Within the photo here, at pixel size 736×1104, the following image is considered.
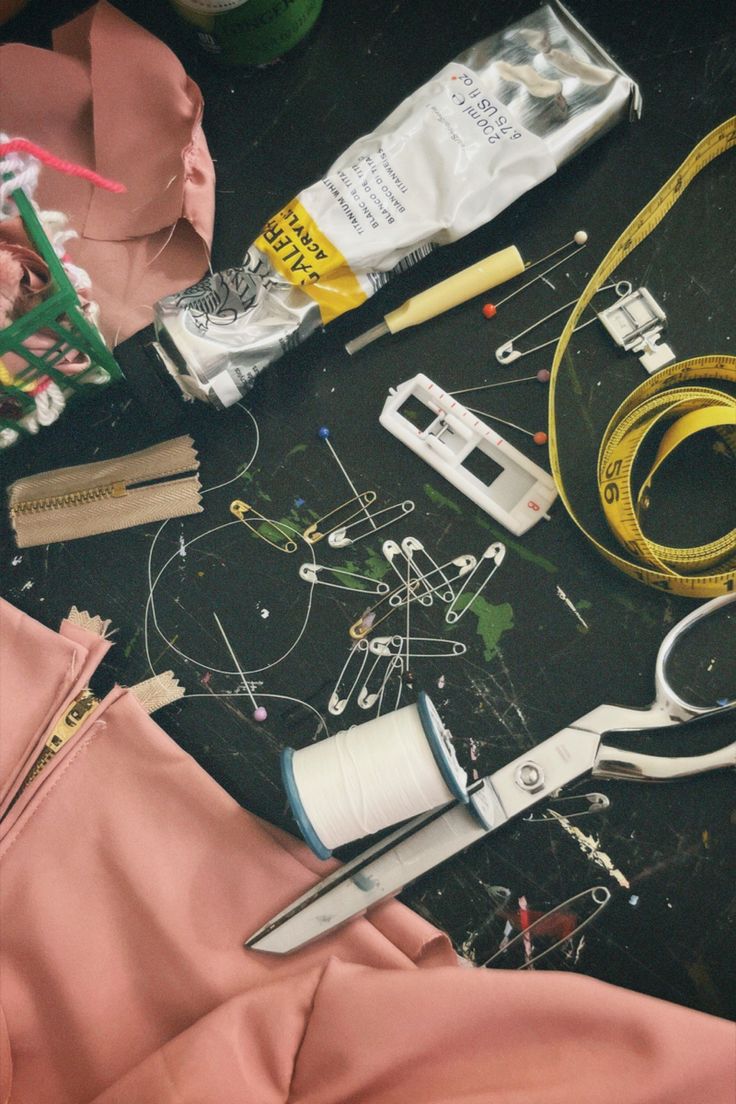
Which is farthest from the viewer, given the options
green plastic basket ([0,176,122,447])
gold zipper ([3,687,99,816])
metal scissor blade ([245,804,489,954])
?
gold zipper ([3,687,99,816])

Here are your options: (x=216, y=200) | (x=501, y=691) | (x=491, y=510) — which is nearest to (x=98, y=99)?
(x=216, y=200)

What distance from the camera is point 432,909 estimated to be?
1.41 metres

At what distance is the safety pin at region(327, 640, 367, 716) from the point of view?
1.47 m

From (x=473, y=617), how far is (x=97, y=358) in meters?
0.78

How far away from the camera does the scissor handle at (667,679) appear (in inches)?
53.8

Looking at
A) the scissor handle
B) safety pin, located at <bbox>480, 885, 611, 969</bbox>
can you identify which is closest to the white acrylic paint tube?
the scissor handle

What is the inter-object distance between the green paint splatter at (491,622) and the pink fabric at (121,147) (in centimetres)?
81

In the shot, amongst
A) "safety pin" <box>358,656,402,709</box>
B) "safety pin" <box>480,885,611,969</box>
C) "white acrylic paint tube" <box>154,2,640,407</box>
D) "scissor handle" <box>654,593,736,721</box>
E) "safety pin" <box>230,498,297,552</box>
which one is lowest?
"safety pin" <box>480,885,611,969</box>

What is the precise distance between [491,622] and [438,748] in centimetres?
27

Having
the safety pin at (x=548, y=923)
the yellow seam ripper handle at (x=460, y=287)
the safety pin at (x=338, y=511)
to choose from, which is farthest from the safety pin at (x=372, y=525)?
the safety pin at (x=548, y=923)

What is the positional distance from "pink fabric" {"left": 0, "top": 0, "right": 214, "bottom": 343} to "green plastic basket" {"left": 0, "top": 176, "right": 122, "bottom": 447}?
0.13m

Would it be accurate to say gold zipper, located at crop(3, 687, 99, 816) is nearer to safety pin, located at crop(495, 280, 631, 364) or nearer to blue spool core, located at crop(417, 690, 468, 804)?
blue spool core, located at crop(417, 690, 468, 804)

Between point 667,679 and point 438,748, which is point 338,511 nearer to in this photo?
point 438,748

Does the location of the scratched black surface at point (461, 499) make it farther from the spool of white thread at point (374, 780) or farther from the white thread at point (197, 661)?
the spool of white thread at point (374, 780)
